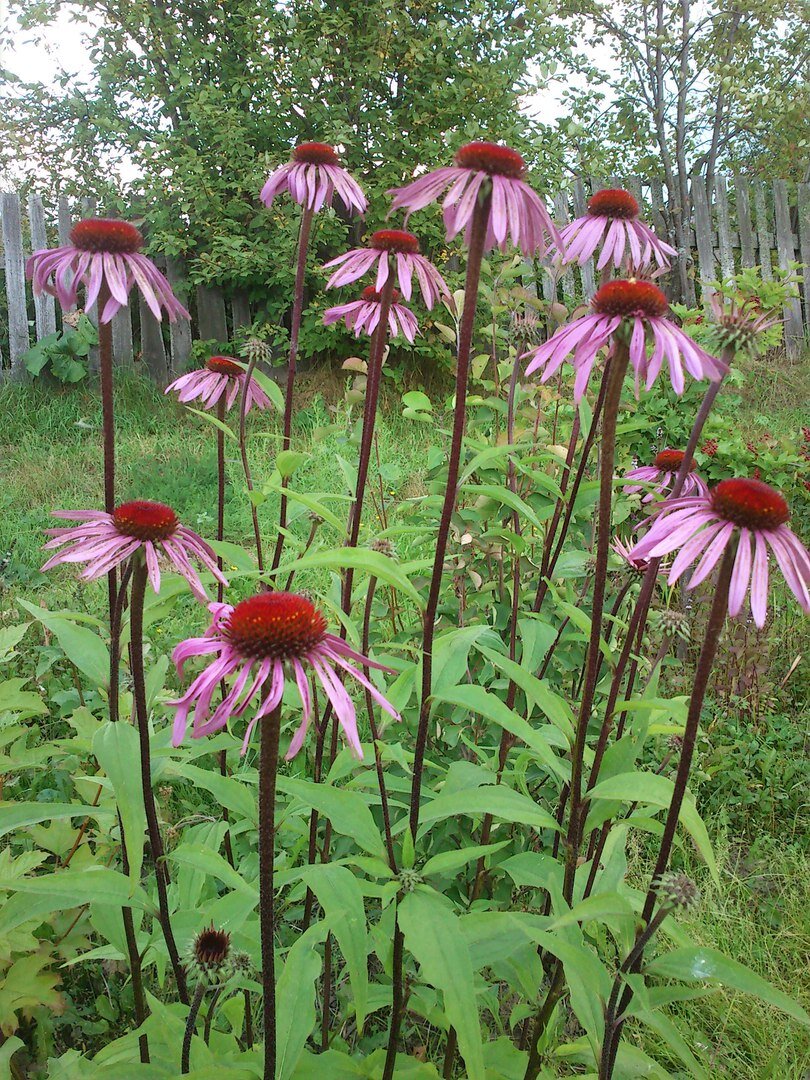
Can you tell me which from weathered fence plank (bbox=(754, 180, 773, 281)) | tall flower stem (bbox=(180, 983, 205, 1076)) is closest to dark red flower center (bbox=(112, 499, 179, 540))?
tall flower stem (bbox=(180, 983, 205, 1076))

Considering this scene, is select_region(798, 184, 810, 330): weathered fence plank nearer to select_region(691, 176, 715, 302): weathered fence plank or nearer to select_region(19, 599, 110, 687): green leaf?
select_region(691, 176, 715, 302): weathered fence plank

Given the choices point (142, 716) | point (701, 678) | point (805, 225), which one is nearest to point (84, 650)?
point (142, 716)

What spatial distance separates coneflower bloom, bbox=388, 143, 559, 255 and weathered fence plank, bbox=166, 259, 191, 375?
5.52 metres

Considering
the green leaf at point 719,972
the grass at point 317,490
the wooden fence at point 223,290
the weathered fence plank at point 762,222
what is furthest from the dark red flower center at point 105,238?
the weathered fence plank at point 762,222

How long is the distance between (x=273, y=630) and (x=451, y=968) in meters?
0.41

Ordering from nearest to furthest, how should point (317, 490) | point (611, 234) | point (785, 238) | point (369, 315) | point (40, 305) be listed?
point (611, 234)
point (369, 315)
point (317, 490)
point (40, 305)
point (785, 238)

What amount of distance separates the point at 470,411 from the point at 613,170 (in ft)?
29.8

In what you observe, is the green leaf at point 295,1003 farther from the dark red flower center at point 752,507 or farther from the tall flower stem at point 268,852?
the dark red flower center at point 752,507

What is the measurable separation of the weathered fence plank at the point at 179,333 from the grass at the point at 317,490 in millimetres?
541

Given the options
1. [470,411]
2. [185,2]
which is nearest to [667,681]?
[470,411]

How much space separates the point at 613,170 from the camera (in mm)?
10508

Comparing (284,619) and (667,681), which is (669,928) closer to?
(284,619)

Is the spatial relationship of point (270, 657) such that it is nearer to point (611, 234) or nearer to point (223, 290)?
point (611, 234)

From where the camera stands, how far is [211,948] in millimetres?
1022
